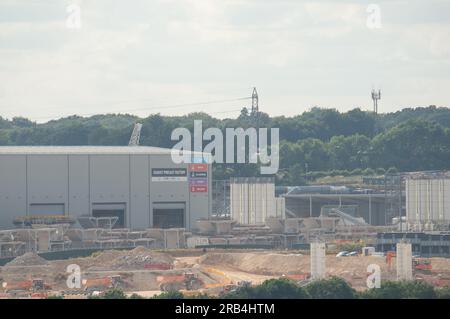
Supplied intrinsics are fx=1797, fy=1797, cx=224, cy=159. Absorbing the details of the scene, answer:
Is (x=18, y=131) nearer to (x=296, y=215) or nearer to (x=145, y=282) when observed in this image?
(x=296, y=215)

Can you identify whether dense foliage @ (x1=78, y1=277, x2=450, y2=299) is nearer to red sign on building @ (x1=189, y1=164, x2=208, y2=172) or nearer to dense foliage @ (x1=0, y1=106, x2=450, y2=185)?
red sign on building @ (x1=189, y1=164, x2=208, y2=172)

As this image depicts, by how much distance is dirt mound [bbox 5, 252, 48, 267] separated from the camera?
91.2 m

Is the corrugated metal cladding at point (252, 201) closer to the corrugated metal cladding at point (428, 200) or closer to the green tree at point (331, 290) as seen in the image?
the corrugated metal cladding at point (428, 200)

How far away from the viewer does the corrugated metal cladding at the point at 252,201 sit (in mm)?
118825

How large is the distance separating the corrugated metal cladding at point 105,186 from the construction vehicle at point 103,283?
2160cm

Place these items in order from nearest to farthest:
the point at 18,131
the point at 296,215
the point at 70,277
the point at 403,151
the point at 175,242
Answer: the point at 70,277, the point at 175,242, the point at 296,215, the point at 403,151, the point at 18,131

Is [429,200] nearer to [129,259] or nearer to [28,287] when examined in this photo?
[129,259]

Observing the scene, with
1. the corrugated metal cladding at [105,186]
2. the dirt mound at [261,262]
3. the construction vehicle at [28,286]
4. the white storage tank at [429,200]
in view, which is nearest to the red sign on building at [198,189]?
the corrugated metal cladding at [105,186]

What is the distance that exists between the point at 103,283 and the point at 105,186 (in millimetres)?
25771
